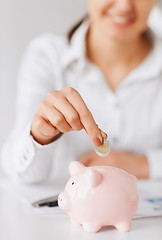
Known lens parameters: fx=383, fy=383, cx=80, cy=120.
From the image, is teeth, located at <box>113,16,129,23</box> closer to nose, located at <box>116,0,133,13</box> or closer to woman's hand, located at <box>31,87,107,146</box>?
nose, located at <box>116,0,133,13</box>

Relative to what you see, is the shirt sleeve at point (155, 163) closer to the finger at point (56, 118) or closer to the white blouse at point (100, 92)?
the white blouse at point (100, 92)

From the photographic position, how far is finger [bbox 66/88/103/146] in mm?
563

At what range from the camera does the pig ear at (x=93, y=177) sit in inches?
21.2

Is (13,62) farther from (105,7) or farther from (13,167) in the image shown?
(13,167)

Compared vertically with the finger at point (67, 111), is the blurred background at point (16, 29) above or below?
above

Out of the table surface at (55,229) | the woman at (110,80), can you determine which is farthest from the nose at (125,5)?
the table surface at (55,229)

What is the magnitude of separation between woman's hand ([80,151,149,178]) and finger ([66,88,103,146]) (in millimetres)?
395

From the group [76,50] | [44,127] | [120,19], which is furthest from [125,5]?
[44,127]

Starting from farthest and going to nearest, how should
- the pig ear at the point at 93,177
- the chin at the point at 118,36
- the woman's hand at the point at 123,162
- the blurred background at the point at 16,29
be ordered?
the blurred background at the point at 16,29, the chin at the point at 118,36, the woman's hand at the point at 123,162, the pig ear at the point at 93,177

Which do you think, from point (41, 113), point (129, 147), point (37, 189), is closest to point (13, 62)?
point (129, 147)

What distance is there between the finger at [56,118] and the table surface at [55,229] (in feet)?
0.49

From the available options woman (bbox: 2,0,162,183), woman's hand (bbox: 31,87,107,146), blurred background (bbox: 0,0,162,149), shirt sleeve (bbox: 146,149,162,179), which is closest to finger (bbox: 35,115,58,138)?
woman's hand (bbox: 31,87,107,146)

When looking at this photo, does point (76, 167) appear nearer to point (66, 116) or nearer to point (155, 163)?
point (66, 116)

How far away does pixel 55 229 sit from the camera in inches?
22.6
